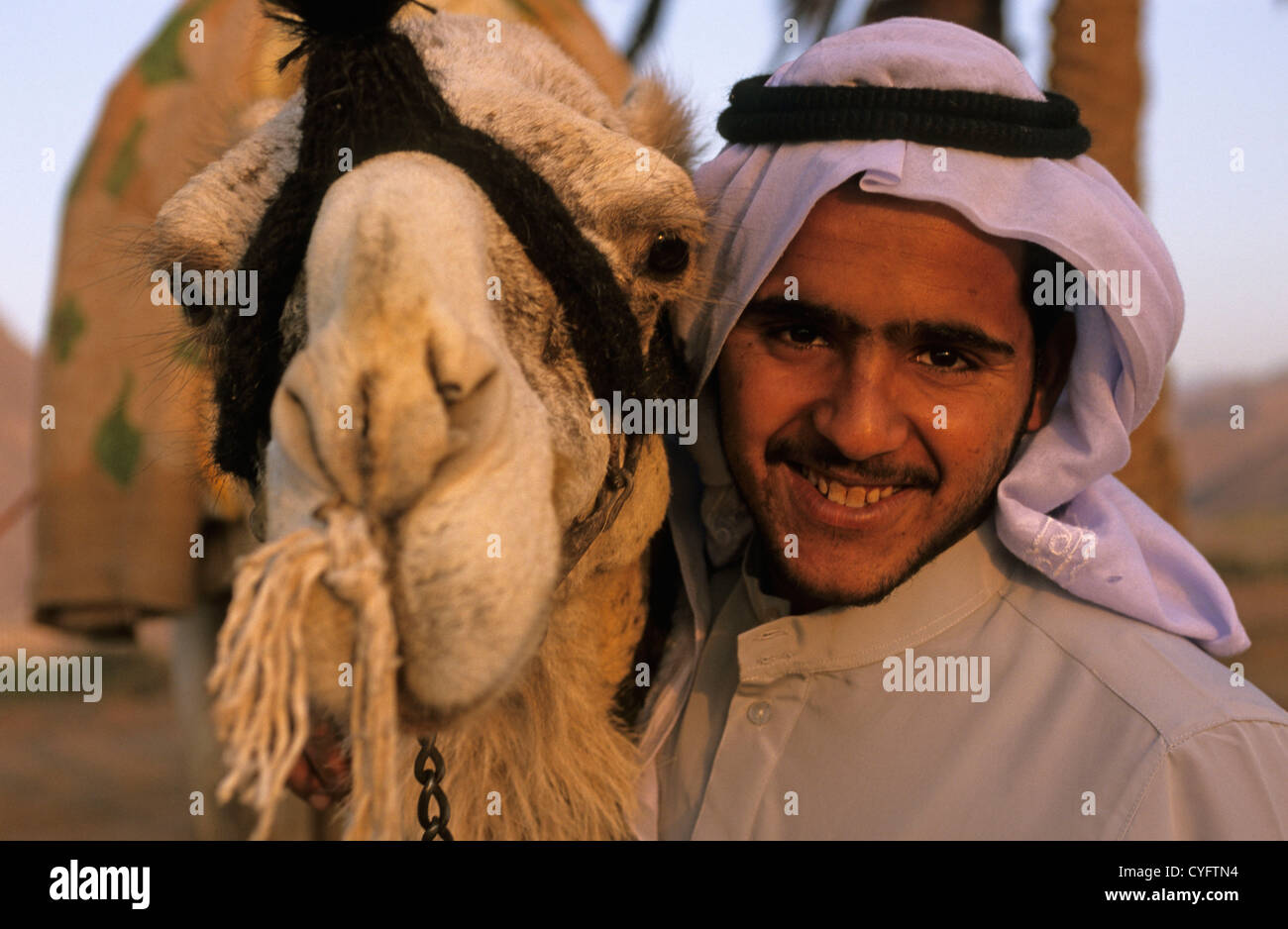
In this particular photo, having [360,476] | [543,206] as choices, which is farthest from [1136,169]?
[360,476]

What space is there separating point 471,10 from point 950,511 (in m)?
1.82

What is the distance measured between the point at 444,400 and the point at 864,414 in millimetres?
808

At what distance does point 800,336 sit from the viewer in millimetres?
1970

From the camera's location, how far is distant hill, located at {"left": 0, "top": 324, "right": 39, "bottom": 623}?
55.4ft

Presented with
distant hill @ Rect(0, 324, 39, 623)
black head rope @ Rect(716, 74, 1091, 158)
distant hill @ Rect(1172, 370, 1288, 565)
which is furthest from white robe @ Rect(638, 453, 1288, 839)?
distant hill @ Rect(1172, 370, 1288, 565)

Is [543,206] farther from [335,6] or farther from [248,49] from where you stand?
[248,49]

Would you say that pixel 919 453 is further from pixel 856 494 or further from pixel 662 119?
pixel 662 119

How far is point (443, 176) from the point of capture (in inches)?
60.2

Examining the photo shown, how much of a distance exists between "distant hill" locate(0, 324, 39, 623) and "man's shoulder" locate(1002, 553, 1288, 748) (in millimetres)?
13047

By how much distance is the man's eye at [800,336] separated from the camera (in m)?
1.95

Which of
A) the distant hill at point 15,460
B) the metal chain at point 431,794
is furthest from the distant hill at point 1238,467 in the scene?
the distant hill at point 15,460

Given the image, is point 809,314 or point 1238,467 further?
point 1238,467
